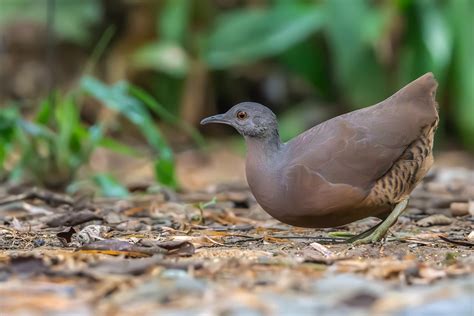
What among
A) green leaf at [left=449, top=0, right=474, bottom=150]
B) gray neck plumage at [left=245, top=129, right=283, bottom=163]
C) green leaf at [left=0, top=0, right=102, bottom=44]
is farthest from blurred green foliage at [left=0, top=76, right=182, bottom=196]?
green leaf at [left=0, top=0, right=102, bottom=44]

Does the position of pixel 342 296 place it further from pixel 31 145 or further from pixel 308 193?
pixel 31 145

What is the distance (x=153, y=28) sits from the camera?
11.1 m

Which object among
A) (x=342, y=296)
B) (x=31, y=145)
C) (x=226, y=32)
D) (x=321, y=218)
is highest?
(x=226, y=32)

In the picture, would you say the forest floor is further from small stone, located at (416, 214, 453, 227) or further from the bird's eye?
the bird's eye

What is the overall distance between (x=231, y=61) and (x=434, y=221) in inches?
213

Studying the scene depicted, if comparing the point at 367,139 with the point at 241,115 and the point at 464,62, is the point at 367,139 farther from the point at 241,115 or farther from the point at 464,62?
the point at 464,62

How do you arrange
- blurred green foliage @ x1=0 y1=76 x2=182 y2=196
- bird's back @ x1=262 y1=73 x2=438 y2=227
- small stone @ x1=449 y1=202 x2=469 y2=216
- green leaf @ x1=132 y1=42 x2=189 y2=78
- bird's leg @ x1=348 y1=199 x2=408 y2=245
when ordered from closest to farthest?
bird's back @ x1=262 y1=73 x2=438 y2=227, bird's leg @ x1=348 y1=199 x2=408 y2=245, small stone @ x1=449 y1=202 x2=469 y2=216, blurred green foliage @ x1=0 y1=76 x2=182 y2=196, green leaf @ x1=132 y1=42 x2=189 y2=78

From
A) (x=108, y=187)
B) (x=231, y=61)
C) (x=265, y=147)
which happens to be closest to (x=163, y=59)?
(x=231, y=61)

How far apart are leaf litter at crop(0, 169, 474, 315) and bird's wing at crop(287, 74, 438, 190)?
14.0 inches

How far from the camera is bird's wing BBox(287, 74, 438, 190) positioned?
4.40m

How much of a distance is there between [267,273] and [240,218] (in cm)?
215

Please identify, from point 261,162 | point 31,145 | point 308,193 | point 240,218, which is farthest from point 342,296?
point 31,145

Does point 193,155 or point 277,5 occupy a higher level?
point 277,5

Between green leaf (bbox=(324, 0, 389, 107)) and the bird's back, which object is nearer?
the bird's back
